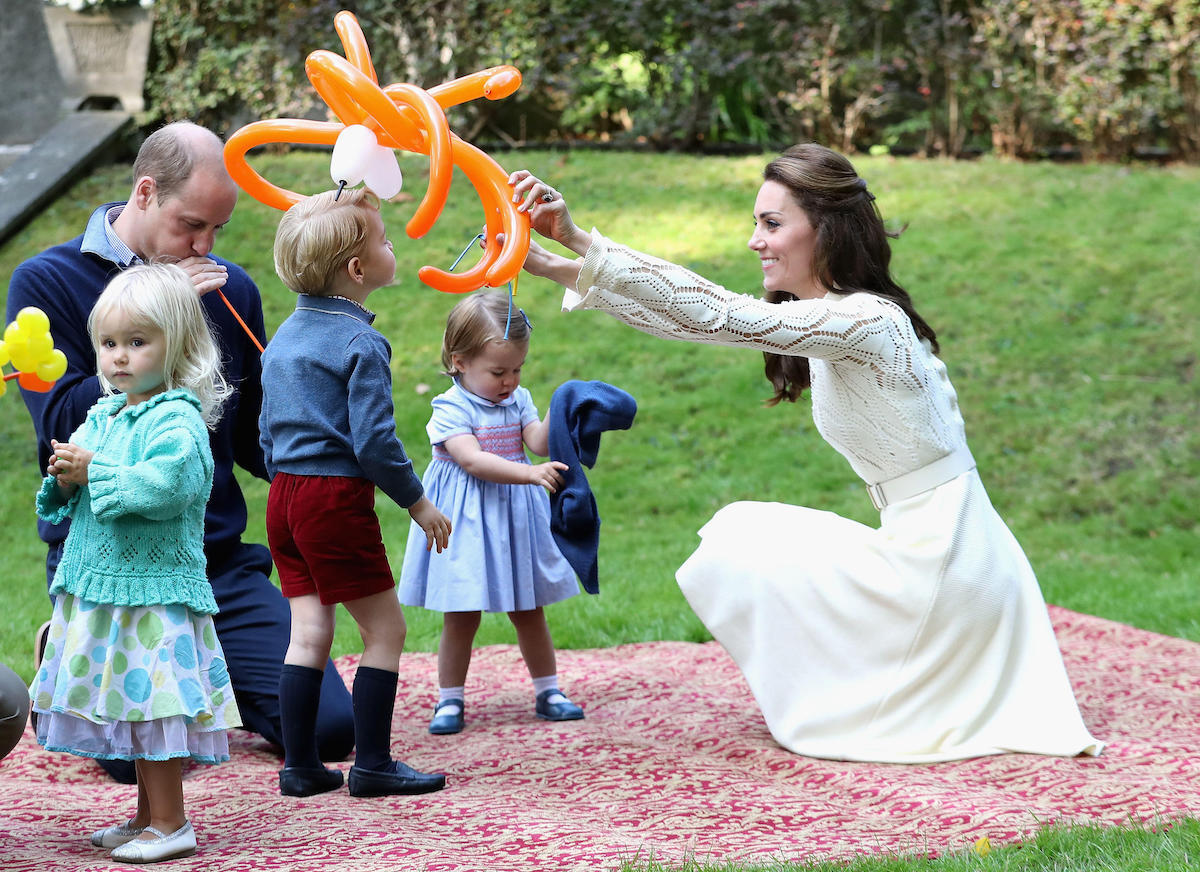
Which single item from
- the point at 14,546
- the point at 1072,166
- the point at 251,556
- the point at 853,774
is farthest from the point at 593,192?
the point at 853,774

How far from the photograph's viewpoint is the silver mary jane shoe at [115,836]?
9.25ft

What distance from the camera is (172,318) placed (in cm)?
280

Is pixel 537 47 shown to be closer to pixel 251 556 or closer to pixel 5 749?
pixel 251 556

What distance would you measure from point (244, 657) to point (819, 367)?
6.23 feet

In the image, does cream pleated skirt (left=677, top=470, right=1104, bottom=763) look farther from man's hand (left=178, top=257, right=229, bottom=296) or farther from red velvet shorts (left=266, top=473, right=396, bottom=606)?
man's hand (left=178, top=257, right=229, bottom=296)

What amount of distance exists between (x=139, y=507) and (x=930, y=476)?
205 centimetres

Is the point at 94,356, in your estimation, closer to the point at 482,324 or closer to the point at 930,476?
the point at 482,324

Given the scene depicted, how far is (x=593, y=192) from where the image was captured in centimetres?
1008

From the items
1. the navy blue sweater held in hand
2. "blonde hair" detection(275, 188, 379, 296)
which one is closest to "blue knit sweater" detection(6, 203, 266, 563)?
"blonde hair" detection(275, 188, 379, 296)

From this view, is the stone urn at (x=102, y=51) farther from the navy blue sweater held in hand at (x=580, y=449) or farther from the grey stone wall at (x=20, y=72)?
the navy blue sweater held in hand at (x=580, y=449)

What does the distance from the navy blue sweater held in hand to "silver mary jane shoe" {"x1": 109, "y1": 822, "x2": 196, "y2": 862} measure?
1483mm

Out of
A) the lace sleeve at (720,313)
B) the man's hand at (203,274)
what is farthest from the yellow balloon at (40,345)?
the lace sleeve at (720,313)

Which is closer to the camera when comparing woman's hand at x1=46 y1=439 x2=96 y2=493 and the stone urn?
woman's hand at x1=46 y1=439 x2=96 y2=493

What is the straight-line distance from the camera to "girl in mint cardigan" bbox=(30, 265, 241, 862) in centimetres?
267
